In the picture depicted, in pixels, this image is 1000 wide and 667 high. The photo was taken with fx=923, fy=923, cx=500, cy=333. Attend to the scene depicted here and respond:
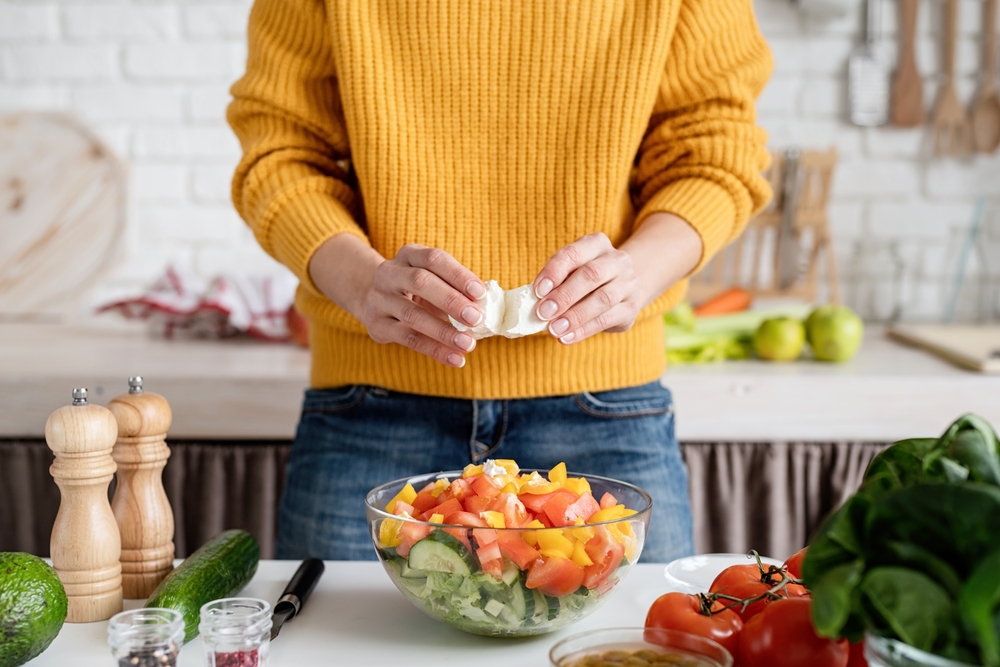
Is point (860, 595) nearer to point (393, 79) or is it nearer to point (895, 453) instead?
point (895, 453)

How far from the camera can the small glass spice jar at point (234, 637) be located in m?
0.62

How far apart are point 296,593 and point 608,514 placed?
28 centimetres

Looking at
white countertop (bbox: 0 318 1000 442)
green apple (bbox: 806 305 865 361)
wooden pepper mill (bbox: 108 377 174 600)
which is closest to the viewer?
wooden pepper mill (bbox: 108 377 174 600)

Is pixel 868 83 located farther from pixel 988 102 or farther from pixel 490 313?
pixel 490 313

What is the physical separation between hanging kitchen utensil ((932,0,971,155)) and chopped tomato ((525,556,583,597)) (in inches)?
80.1

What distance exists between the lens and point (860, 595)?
1.65ft

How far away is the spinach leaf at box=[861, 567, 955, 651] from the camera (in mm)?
478

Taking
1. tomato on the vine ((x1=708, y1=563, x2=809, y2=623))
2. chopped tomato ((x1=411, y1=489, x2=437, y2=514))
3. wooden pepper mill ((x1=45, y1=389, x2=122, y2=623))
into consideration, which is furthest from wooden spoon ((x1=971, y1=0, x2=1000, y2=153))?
wooden pepper mill ((x1=45, y1=389, x2=122, y2=623))

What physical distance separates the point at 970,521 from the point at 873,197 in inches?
80.1

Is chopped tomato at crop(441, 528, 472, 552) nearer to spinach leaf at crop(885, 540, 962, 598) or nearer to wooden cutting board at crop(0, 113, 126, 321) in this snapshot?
spinach leaf at crop(885, 540, 962, 598)

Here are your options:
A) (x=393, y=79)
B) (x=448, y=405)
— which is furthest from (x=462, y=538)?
(x=393, y=79)

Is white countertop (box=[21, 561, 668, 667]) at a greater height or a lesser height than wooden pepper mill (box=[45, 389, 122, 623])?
lesser

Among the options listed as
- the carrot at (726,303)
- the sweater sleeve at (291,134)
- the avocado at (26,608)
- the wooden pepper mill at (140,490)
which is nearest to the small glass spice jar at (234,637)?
the avocado at (26,608)

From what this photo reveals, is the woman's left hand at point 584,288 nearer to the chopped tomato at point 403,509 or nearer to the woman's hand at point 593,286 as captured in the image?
the woman's hand at point 593,286
